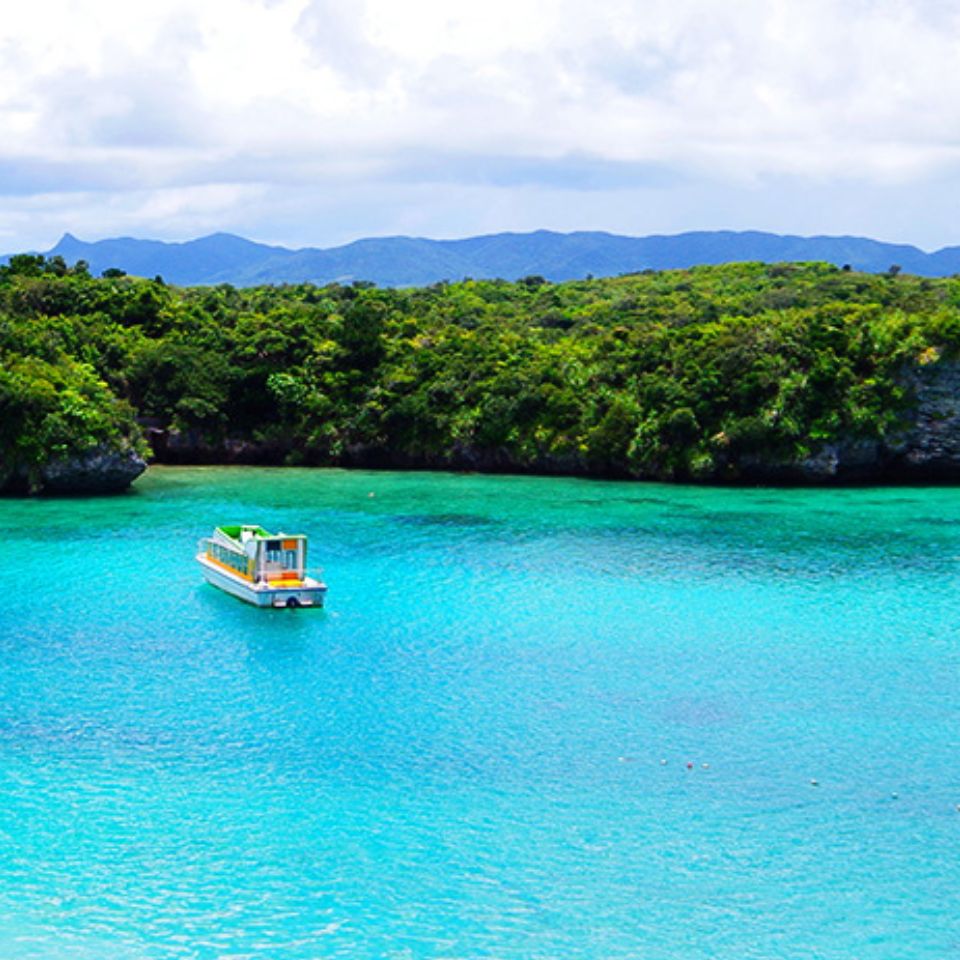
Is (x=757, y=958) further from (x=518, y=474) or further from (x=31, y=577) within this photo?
(x=518, y=474)

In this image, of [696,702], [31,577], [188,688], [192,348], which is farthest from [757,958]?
[192,348]

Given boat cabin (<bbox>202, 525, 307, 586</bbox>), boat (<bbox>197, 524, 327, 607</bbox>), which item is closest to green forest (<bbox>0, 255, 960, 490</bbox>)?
boat (<bbox>197, 524, 327, 607</bbox>)

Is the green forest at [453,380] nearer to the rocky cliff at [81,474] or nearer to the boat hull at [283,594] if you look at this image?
the rocky cliff at [81,474]

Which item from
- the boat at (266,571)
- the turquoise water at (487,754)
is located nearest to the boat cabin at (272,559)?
the boat at (266,571)

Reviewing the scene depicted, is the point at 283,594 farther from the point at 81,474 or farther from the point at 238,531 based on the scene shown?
the point at 81,474

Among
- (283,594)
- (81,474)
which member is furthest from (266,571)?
(81,474)

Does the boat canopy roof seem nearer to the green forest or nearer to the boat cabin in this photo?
the boat cabin
